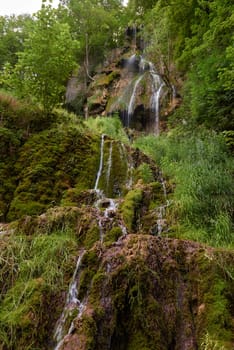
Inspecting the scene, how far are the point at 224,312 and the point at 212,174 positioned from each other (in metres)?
3.24

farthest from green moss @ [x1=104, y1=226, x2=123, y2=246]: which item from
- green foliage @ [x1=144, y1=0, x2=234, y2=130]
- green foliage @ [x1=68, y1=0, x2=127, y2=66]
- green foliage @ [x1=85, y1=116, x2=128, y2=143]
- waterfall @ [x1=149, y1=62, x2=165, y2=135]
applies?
green foliage @ [x1=68, y1=0, x2=127, y2=66]

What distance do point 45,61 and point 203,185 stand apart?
497 cm

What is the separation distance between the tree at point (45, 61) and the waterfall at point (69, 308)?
5.37m

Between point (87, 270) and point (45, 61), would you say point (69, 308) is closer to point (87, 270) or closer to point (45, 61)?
point (87, 270)

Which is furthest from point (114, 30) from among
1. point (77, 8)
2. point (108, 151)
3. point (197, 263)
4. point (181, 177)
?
point (197, 263)

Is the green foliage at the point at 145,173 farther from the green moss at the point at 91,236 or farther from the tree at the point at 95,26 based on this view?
the tree at the point at 95,26

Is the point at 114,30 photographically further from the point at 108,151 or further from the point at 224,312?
the point at 224,312

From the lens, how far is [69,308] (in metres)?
3.44

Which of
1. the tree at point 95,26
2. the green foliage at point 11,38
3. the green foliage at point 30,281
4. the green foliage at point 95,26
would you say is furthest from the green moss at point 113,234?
the green foliage at point 11,38

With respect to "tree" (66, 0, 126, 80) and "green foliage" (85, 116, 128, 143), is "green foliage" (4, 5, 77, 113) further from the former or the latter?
"tree" (66, 0, 126, 80)

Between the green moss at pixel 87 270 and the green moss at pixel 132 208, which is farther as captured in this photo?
the green moss at pixel 132 208

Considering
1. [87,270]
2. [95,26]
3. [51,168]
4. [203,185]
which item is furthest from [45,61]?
[95,26]

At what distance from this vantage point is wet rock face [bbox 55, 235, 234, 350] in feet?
10.6

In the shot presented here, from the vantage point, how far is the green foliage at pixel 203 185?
5.30 m
